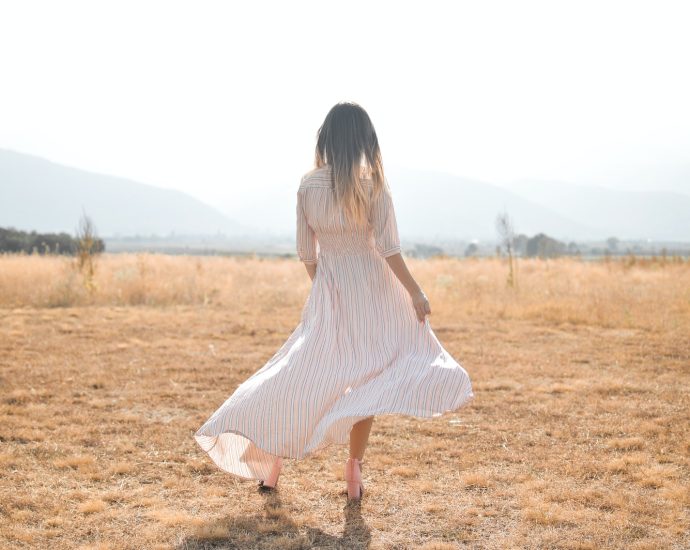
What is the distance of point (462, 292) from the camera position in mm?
12648

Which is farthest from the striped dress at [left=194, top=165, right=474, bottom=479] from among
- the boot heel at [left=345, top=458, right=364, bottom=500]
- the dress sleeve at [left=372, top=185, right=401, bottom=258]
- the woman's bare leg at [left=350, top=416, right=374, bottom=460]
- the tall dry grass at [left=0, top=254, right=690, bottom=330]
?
the tall dry grass at [left=0, top=254, right=690, bottom=330]

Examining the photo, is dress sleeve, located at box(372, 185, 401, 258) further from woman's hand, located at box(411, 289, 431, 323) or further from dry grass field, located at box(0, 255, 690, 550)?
dry grass field, located at box(0, 255, 690, 550)

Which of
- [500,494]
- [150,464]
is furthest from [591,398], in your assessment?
[150,464]

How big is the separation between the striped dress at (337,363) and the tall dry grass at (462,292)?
22.1 feet

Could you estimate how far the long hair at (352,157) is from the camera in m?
A: 3.13

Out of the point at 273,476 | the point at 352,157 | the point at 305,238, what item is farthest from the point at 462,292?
the point at 352,157

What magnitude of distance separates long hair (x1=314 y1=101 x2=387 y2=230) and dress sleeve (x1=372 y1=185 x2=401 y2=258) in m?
0.03

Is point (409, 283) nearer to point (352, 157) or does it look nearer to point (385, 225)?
point (385, 225)

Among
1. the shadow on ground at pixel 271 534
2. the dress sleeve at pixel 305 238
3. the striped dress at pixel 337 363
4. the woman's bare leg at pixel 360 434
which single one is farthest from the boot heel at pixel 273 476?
the dress sleeve at pixel 305 238

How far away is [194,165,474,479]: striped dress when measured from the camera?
3033mm

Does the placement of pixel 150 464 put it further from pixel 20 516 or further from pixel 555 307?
pixel 555 307

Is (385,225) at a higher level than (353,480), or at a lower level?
higher

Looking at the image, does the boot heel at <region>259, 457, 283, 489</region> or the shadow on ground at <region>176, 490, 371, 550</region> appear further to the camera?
the boot heel at <region>259, 457, 283, 489</region>

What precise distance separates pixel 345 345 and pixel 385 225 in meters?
0.55
